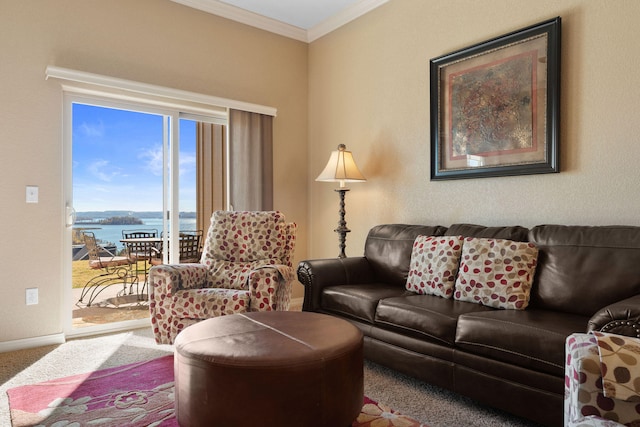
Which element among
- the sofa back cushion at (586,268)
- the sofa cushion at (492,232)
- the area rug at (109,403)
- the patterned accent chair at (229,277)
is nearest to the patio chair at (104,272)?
the patterned accent chair at (229,277)

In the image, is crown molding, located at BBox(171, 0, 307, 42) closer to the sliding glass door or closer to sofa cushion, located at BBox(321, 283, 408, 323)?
the sliding glass door

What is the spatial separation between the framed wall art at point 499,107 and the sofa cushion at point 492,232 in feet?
1.41

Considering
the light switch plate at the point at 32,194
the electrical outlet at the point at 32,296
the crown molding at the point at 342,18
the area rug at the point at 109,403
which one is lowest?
the area rug at the point at 109,403

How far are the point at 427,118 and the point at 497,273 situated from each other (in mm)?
1538

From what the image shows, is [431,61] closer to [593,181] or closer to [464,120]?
[464,120]

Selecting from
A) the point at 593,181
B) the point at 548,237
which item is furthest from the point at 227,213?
the point at 593,181

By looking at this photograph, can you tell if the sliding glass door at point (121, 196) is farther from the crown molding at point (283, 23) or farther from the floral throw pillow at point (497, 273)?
the floral throw pillow at point (497, 273)

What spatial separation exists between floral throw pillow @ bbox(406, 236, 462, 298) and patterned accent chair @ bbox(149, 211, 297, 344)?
879 millimetres

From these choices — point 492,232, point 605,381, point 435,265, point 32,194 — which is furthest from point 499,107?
point 32,194

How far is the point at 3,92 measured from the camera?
294 cm

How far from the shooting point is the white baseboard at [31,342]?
2941 mm

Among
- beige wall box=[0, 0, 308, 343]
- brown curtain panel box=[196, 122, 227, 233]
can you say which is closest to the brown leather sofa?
brown curtain panel box=[196, 122, 227, 233]

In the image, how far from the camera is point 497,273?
2.30 meters

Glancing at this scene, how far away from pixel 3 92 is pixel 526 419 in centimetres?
386
